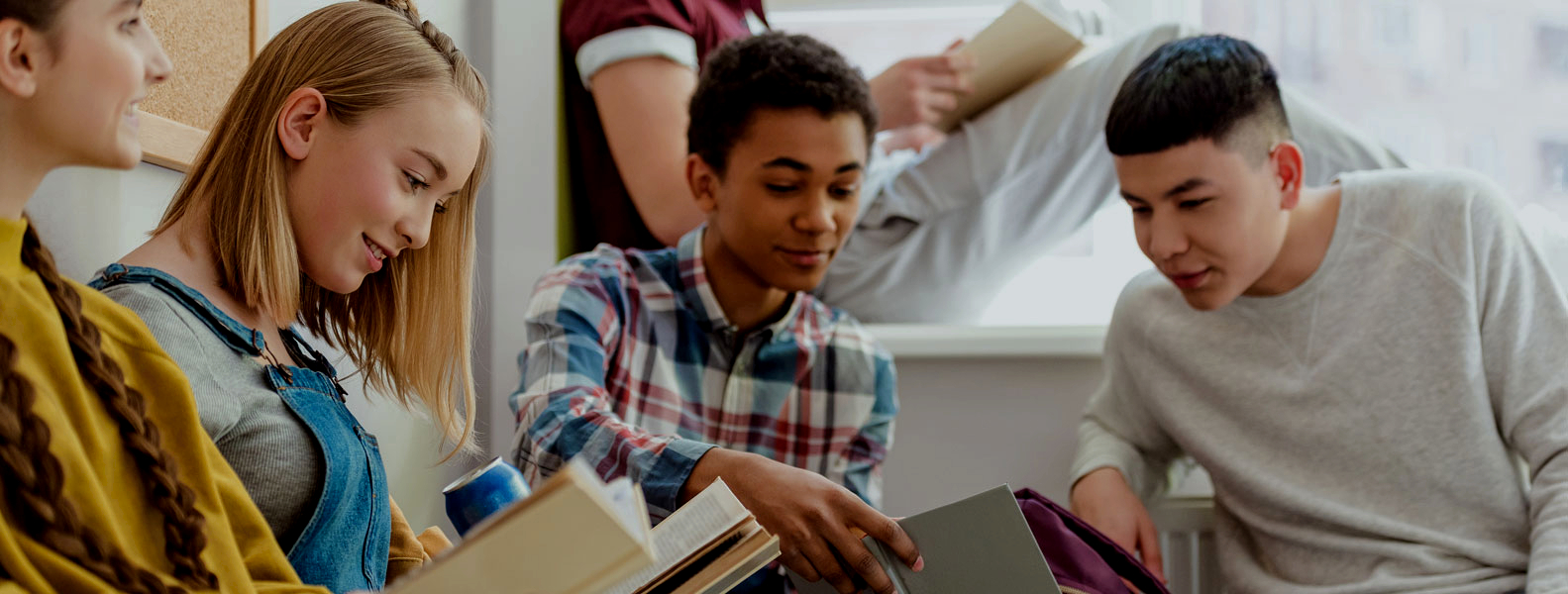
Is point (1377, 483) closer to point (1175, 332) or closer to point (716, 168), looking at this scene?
point (1175, 332)

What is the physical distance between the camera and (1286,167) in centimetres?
111

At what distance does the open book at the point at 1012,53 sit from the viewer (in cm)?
129

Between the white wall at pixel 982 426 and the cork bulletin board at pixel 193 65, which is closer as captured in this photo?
the cork bulletin board at pixel 193 65

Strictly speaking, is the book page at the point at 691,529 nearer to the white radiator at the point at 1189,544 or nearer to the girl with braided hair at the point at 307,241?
the girl with braided hair at the point at 307,241

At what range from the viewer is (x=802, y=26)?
1721mm

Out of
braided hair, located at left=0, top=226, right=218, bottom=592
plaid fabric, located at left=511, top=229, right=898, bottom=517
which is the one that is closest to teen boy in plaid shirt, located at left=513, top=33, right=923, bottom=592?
plaid fabric, located at left=511, top=229, right=898, bottom=517

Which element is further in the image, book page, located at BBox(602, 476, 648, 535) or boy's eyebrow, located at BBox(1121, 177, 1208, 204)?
boy's eyebrow, located at BBox(1121, 177, 1208, 204)

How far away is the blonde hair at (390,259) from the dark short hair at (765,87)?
1.17 ft

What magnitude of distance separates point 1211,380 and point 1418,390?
0.58 feet

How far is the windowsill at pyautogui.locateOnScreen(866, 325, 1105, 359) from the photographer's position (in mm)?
1348

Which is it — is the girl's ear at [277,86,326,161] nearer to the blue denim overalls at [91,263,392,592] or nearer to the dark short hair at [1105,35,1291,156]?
the blue denim overalls at [91,263,392,592]

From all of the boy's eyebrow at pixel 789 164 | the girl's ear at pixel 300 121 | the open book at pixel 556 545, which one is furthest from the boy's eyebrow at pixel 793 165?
the open book at pixel 556 545

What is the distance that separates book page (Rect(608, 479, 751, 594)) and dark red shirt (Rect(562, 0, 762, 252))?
2.52ft

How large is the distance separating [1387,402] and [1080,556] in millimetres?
404
